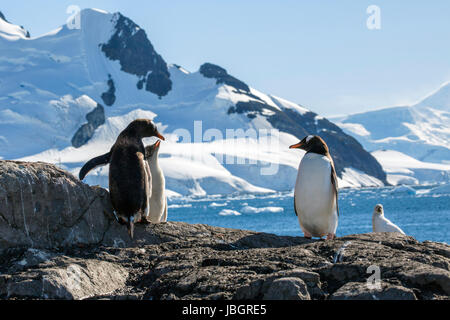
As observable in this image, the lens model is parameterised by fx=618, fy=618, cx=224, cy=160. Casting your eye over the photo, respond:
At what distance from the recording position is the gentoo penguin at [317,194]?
347 inches

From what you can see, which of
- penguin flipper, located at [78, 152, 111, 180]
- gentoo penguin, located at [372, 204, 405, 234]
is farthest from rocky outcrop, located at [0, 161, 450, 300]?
gentoo penguin, located at [372, 204, 405, 234]

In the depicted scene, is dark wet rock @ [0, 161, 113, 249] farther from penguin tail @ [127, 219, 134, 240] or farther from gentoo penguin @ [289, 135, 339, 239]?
gentoo penguin @ [289, 135, 339, 239]

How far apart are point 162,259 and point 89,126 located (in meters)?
181

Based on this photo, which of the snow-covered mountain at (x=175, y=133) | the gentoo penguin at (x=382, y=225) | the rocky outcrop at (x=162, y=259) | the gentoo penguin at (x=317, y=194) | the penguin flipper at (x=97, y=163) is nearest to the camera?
the rocky outcrop at (x=162, y=259)

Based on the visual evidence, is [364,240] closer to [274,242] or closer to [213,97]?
[274,242]

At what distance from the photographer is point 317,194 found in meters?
8.84

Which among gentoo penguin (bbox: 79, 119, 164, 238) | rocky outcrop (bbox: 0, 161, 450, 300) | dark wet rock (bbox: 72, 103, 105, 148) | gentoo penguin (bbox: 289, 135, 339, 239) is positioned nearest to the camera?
rocky outcrop (bbox: 0, 161, 450, 300)

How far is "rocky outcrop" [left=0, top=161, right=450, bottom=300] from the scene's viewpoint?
5.39 m

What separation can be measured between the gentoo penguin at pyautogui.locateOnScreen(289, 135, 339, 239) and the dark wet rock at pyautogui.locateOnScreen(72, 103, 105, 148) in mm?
174435

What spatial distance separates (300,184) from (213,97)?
187 metres

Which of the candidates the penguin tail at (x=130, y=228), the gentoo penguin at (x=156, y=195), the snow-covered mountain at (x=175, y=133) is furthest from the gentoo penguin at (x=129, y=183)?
the snow-covered mountain at (x=175, y=133)

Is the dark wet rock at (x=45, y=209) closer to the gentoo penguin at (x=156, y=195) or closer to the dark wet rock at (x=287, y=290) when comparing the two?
the gentoo penguin at (x=156, y=195)

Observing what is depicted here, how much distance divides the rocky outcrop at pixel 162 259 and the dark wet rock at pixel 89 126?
175 m
